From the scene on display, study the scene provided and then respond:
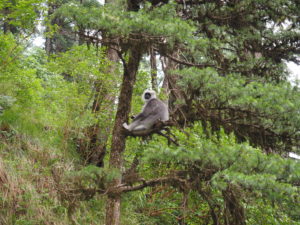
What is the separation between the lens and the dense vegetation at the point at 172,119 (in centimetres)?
369

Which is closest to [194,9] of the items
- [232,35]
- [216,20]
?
[216,20]

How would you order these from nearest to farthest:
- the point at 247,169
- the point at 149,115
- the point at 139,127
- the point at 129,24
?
the point at 247,169 → the point at 129,24 → the point at 139,127 → the point at 149,115

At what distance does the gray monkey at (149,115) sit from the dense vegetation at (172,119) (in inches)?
11.1

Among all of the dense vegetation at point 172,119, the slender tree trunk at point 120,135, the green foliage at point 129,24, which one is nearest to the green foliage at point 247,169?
the dense vegetation at point 172,119

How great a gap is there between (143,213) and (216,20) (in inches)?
187

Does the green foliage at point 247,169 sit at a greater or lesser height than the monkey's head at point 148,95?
lesser

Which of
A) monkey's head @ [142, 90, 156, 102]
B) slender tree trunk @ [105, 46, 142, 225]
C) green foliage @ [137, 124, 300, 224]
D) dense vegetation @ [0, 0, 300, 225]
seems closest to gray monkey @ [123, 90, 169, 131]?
monkey's head @ [142, 90, 156, 102]

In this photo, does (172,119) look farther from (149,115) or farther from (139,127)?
(149,115)

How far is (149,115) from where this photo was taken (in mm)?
5898

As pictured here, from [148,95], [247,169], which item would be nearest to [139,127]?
[148,95]

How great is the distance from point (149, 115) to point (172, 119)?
126 cm

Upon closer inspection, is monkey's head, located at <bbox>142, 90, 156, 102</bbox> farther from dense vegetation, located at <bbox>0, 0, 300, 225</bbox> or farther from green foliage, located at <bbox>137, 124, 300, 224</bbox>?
green foliage, located at <bbox>137, 124, 300, 224</bbox>

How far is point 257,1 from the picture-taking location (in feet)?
16.2

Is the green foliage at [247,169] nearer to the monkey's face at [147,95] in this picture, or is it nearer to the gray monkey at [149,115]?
the gray monkey at [149,115]
